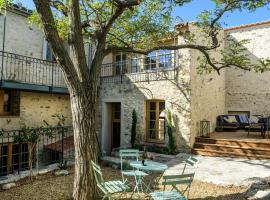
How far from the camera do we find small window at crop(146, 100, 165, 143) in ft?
32.5

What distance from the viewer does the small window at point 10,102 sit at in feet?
32.0

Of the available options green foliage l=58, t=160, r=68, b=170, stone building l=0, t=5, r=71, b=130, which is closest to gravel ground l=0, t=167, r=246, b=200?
green foliage l=58, t=160, r=68, b=170

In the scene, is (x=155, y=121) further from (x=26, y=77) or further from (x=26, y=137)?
(x=26, y=77)

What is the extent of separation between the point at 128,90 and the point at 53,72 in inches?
140

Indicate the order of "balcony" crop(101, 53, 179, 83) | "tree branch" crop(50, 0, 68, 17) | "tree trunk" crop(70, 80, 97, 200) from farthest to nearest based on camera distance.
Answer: "balcony" crop(101, 53, 179, 83) < "tree branch" crop(50, 0, 68, 17) < "tree trunk" crop(70, 80, 97, 200)

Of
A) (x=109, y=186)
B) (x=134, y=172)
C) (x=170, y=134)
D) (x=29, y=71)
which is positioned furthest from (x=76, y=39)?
(x=29, y=71)

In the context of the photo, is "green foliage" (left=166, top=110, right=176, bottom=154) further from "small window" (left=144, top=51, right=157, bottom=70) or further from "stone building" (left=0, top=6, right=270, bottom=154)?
"small window" (left=144, top=51, right=157, bottom=70)

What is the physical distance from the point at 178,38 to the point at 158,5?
10.9 feet

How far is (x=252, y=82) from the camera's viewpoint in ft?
42.1

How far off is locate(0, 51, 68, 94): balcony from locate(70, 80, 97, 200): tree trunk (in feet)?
17.7

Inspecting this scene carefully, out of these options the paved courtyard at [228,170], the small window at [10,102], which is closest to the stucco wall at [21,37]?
the small window at [10,102]

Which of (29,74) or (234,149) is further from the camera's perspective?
(29,74)

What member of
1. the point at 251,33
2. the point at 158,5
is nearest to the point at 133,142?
the point at 158,5

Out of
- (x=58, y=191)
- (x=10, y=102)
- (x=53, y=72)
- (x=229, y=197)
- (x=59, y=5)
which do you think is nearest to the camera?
(x=229, y=197)
